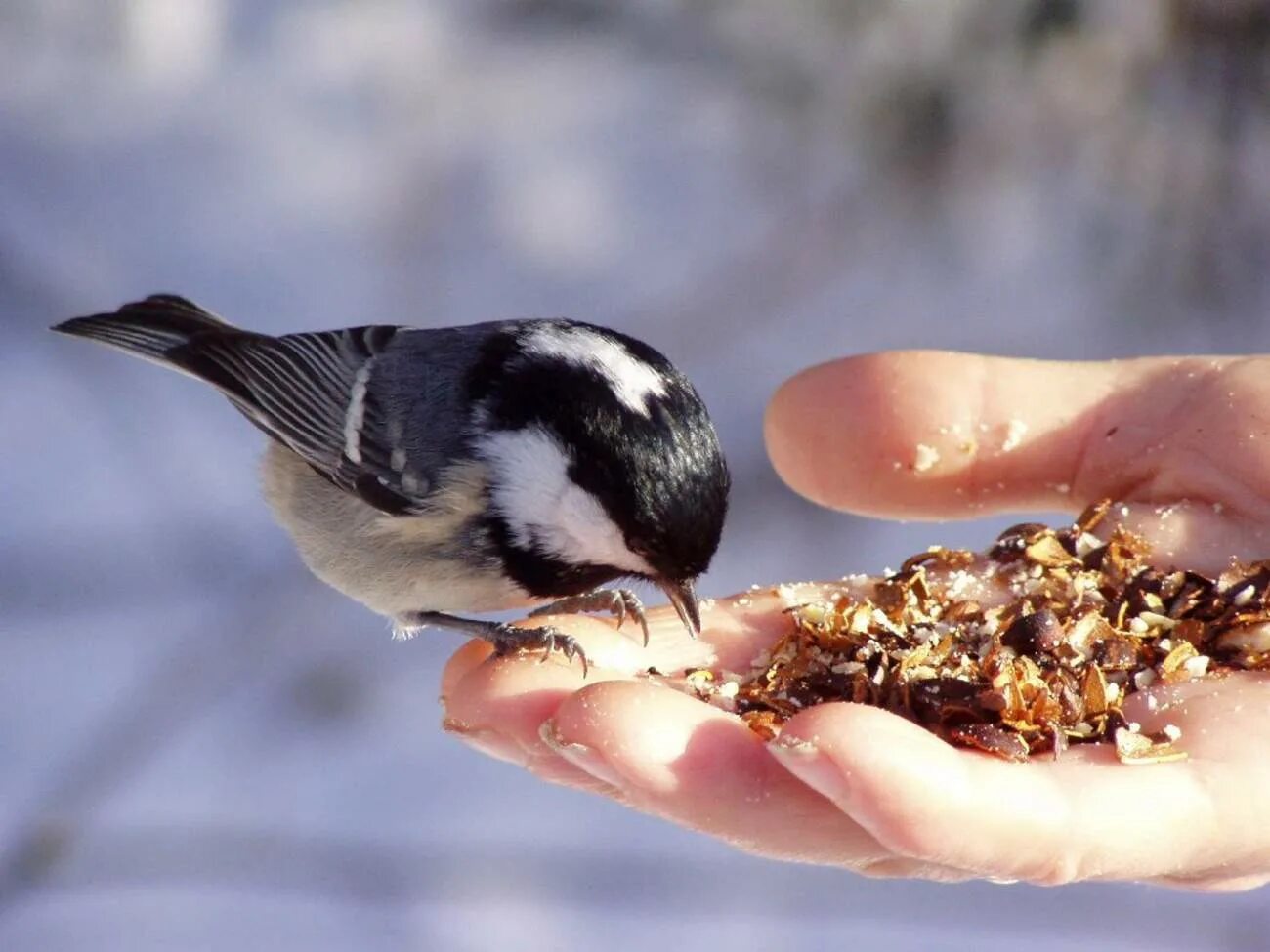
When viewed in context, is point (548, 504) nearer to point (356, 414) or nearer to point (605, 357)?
point (605, 357)

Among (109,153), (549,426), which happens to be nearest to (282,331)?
(109,153)

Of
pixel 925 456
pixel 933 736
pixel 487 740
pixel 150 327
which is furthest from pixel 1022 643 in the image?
pixel 150 327

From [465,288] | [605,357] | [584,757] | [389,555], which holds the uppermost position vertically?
[465,288]

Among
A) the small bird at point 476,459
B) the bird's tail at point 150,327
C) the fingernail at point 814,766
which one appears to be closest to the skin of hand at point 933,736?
the fingernail at point 814,766

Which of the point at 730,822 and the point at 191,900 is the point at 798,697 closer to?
the point at 730,822

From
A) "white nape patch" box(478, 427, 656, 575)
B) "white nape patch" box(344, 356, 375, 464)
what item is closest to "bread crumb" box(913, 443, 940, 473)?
"white nape patch" box(478, 427, 656, 575)
